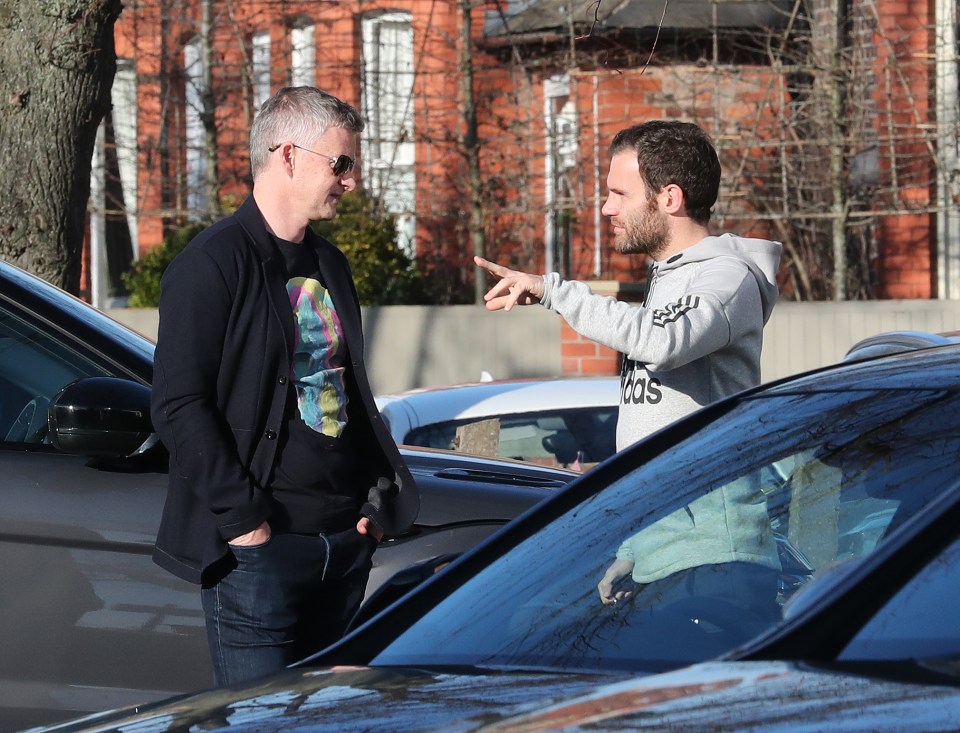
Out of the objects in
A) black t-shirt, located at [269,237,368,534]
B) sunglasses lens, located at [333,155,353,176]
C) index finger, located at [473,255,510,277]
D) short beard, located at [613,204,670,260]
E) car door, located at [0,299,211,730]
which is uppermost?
sunglasses lens, located at [333,155,353,176]

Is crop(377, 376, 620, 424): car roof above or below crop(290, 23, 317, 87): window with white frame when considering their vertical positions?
below

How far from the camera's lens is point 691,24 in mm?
13297

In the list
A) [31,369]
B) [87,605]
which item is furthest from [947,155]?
[87,605]

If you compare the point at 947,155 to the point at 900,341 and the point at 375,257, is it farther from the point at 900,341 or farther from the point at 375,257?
the point at 900,341

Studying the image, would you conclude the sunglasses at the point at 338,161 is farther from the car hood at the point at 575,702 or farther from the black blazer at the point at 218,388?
the car hood at the point at 575,702

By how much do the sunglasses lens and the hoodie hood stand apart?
85 cm

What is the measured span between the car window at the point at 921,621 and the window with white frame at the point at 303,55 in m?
13.8

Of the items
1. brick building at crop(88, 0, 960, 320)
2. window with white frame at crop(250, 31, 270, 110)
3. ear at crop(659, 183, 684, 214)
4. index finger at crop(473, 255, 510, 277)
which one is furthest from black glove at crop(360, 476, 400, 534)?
window with white frame at crop(250, 31, 270, 110)

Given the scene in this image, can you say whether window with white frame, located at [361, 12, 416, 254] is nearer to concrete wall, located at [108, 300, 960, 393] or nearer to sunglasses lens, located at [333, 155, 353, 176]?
Answer: concrete wall, located at [108, 300, 960, 393]

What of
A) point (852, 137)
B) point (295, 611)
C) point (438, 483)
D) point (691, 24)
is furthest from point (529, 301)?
point (691, 24)

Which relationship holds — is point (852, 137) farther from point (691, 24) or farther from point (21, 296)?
point (21, 296)

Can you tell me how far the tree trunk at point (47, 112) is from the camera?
622 cm

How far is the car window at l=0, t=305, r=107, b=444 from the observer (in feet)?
12.0

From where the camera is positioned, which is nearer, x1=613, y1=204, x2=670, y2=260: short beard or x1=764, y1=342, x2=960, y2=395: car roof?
x1=764, y1=342, x2=960, y2=395: car roof
